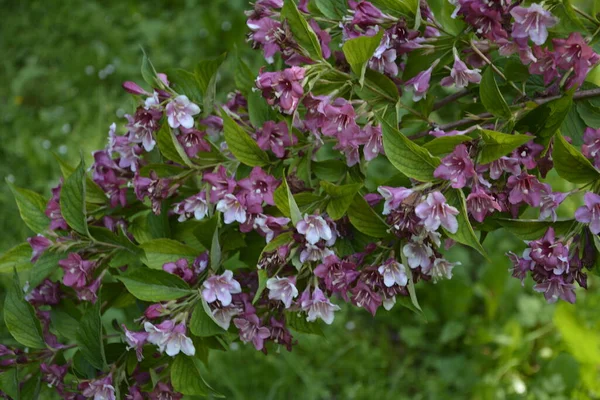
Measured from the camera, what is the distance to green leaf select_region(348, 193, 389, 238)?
0.96m

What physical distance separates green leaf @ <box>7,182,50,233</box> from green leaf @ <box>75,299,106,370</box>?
0.23m

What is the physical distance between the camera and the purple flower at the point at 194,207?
104 centimetres

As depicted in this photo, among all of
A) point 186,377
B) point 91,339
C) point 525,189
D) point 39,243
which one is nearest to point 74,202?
point 39,243

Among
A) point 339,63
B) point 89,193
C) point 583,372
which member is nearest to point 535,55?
point 339,63

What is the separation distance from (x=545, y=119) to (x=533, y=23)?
0.14 metres

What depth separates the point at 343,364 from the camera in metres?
2.46

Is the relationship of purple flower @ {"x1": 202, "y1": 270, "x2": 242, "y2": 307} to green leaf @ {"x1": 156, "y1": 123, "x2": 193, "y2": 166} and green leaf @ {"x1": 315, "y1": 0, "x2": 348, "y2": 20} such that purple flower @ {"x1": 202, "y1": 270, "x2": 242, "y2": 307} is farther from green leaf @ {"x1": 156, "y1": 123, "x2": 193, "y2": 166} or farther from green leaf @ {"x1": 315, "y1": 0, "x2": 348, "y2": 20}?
green leaf @ {"x1": 315, "y1": 0, "x2": 348, "y2": 20}

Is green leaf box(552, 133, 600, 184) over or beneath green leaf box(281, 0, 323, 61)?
beneath

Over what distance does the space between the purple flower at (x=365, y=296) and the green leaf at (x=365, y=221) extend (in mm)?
73

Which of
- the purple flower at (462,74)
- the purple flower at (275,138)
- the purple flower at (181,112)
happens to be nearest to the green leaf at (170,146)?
the purple flower at (181,112)

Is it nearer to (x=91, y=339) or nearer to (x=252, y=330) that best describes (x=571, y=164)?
(x=252, y=330)

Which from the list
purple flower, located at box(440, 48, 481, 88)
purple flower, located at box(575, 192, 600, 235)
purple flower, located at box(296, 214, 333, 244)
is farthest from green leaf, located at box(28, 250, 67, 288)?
purple flower, located at box(575, 192, 600, 235)

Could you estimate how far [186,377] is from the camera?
105 cm

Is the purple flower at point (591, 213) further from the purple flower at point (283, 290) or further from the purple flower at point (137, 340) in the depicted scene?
the purple flower at point (137, 340)
